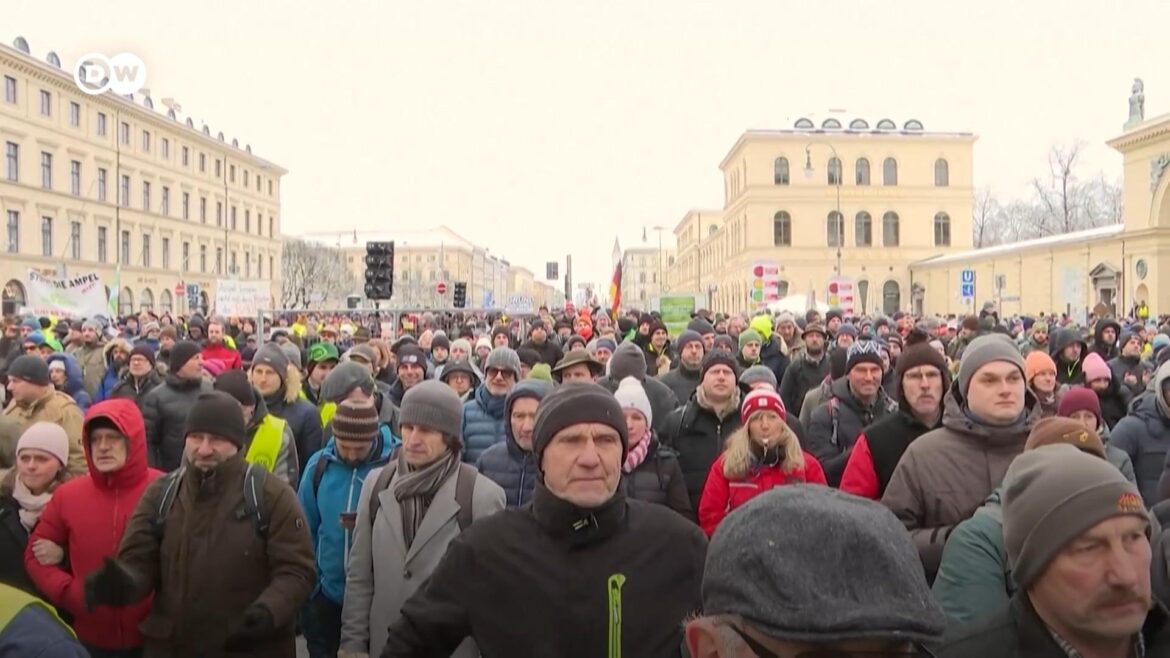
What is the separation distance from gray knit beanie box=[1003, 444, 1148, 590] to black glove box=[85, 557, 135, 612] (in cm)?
306

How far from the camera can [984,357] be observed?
3799 millimetres

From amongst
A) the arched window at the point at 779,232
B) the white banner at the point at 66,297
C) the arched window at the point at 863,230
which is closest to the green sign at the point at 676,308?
the white banner at the point at 66,297

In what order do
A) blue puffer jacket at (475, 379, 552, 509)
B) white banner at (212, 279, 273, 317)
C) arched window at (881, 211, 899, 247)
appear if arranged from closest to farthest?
1. blue puffer jacket at (475, 379, 552, 509)
2. white banner at (212, 279, 273, 317)
3. arched window at (881, 211, 899, 247)

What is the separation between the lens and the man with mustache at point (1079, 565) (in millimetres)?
2129

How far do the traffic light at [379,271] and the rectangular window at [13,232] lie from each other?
4803cm

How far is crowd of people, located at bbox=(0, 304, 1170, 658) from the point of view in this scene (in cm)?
147

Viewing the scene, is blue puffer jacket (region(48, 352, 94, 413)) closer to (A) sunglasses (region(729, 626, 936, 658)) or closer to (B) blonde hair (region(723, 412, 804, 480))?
(B) blonde hair (region(723, 412, 804, 480))

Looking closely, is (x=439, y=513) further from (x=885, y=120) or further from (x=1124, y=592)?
(x=885, y=120)

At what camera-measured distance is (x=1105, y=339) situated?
11.3 m

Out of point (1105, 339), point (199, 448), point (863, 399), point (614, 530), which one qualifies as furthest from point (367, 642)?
point (1105, 339)

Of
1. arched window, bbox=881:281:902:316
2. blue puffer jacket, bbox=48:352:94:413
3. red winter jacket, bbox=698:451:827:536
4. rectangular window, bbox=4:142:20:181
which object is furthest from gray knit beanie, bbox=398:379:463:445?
arched window, bbox=881:281:902:316

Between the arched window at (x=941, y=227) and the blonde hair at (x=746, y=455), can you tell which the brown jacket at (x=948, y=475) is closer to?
the blonde hair at (x=746, y=455)

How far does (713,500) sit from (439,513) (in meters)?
1.58

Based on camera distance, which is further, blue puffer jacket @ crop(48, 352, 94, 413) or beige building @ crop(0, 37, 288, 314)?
beige building @ crop(0, 37, 288, 314)
